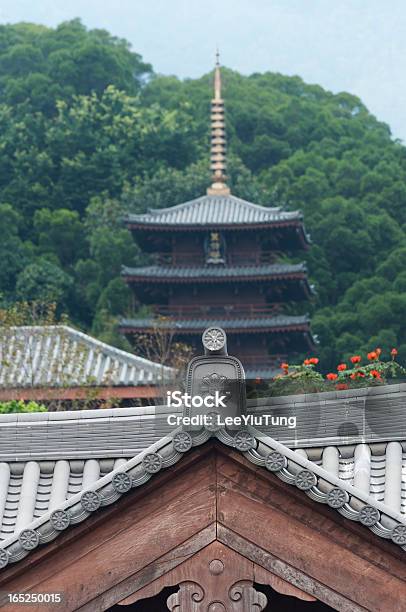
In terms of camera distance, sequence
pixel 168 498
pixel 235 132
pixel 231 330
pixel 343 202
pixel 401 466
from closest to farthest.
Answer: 1. pixel 168 498
2. pixel 401 466
3. pixel 231 330
4. pixel 343 202
5. pixel 235 132

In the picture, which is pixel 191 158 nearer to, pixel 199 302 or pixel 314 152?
pixel 314 152

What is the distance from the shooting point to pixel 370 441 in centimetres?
1065

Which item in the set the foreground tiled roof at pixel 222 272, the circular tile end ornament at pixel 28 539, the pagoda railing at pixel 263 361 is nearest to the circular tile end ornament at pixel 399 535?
the circular tile end ornament at pixel 28 539

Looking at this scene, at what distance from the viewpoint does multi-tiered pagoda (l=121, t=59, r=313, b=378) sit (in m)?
50.5

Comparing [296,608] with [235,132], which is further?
[235,132]

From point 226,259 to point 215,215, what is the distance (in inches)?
61.5

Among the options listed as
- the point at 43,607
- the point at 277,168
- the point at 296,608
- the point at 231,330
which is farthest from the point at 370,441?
the point at 277,168

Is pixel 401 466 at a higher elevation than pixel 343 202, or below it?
below

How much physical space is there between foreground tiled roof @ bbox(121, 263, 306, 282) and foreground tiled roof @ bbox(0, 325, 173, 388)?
41.2ft

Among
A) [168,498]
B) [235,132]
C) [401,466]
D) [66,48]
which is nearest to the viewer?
[168,498]

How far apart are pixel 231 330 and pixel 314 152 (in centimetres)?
2187

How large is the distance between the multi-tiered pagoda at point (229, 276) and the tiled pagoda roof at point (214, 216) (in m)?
0.03

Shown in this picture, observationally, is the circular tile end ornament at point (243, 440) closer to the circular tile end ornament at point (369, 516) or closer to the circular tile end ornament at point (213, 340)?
the circular tile end ornament at point (213, 340)

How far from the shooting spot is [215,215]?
174 feet
